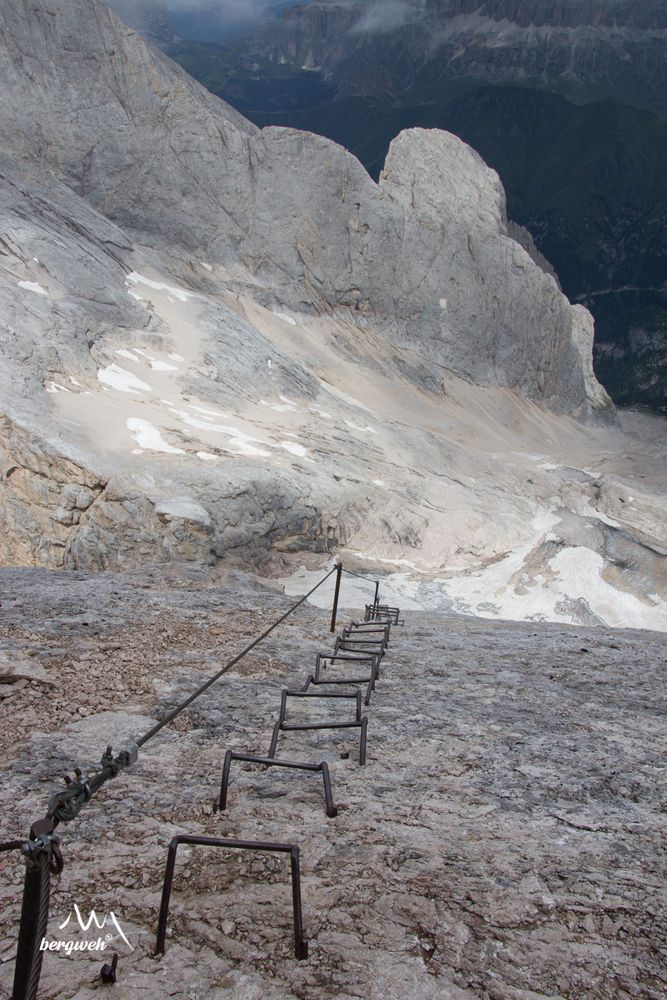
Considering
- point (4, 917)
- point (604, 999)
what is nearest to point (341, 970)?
point (604, 999)

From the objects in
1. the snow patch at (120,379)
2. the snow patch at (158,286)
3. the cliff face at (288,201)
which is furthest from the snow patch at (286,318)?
the snow patch at (120,379)

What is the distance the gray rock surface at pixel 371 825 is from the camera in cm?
337

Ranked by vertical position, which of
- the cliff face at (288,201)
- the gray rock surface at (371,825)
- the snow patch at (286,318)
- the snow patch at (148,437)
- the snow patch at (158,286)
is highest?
the cliff face at (288,201)

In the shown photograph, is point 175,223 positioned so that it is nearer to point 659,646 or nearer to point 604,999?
point 659,646

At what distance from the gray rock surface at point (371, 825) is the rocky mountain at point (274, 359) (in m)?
17.5

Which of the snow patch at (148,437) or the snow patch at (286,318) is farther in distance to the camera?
the snow patch at (286,318)

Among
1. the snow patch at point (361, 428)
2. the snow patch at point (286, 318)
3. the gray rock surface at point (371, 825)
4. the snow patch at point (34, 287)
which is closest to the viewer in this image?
the gray rock surface at point (371, 825)

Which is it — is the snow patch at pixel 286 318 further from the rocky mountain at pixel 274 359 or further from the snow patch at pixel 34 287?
the snow patch at pixel 34 287

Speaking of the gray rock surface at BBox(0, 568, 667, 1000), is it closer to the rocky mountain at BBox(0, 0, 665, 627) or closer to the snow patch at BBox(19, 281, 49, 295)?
the rocky mountain at BBox(0, 0, 665, 627)

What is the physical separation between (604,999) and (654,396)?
167084 millimetres

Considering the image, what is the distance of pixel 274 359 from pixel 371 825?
4122cm

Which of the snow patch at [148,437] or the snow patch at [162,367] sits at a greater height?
the snow patch at [162,367]

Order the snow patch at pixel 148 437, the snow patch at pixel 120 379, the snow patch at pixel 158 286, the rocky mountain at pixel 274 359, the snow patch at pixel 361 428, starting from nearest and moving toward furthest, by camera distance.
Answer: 1. the rocky mountain at pixel 274 359
2. the snow patch at pixel 148 437
3. the snow patch at pixel 120 379
4. the snow patch at pixel 361 428
5. the snow patch at pixel 158 286

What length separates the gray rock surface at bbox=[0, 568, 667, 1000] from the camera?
11.1 ft
